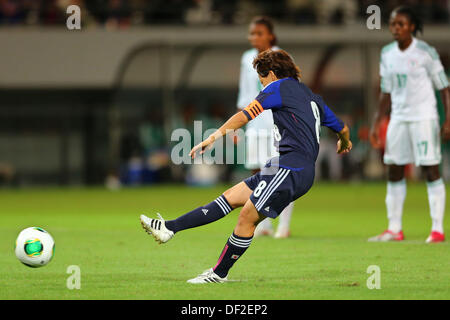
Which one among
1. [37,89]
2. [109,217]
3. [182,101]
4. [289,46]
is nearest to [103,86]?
[37,89]

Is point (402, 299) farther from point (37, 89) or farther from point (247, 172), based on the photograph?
point (37, 89)

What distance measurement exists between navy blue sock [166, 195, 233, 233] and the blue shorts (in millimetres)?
405

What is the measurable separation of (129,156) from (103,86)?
2.87 metres

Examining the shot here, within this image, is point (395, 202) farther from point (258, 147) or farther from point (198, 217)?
point (198, 217)

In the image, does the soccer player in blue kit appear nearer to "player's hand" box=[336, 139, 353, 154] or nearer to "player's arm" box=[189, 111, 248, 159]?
"player's arm" box=[189, 111, 248, 159]

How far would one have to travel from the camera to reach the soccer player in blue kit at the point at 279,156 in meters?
6.32

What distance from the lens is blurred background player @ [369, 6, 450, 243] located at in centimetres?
915

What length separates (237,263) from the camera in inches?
304

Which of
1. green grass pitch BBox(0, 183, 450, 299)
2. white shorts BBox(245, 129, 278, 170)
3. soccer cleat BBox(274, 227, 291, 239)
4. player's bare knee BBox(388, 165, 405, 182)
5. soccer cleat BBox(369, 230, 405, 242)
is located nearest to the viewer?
green grass pitch BBox(0, 183, 450, 299)

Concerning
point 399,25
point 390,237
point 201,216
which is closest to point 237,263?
point 201,216

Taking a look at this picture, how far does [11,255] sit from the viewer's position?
8414 millimetres

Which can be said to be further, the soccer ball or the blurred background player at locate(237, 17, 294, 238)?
the blurred background player at locate(237, 17, 294, 238)

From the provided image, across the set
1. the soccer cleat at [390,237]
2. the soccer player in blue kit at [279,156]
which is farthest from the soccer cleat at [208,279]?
the soccer cleat at [390,237]

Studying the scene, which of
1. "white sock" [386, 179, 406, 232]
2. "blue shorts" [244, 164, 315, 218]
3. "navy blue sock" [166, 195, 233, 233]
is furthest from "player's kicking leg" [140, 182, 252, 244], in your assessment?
"white sock" [386, 179, 406, 232]
